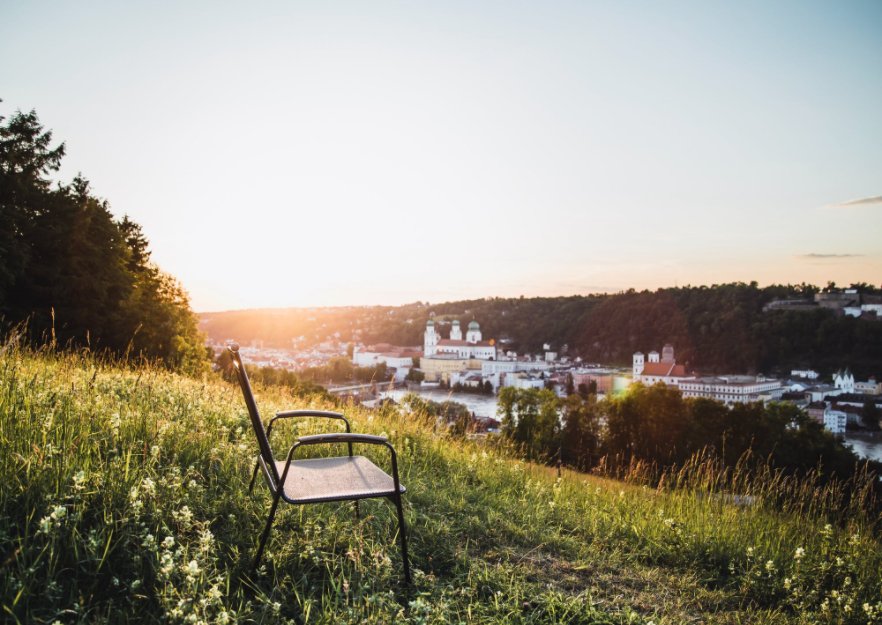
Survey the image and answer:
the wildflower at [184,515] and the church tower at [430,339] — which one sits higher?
the wildflower at [184,515]

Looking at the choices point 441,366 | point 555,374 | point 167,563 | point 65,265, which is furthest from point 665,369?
point 167,563

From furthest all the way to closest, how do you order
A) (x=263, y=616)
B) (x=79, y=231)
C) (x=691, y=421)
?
(x=691, y=421), (x=79, y=231), (x=263, y=616)

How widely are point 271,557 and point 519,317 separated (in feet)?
292

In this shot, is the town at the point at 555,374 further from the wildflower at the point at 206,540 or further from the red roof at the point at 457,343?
the wildflower at the point at 206,540

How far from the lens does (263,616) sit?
227 centimetres

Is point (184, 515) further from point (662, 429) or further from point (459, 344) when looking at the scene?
point (459, 344)

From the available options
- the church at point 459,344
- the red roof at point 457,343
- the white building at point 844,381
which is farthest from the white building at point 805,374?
the red roof at point 457,343

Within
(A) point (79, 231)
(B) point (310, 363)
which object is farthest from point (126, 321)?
(B) point (310, 363)

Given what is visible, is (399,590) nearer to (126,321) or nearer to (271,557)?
(271,557)

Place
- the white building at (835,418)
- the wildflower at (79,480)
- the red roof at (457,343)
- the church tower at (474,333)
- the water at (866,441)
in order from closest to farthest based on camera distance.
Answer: the wildflower at (79,480)
the water at (866,441)
the white building at (835,418)
the red roof at (457,343)
the church tower at (474,333)

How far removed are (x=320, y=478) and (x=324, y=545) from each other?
416mm

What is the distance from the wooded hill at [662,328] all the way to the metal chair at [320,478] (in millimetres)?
44110

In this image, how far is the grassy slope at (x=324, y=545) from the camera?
2248mm

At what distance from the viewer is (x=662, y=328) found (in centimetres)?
6956
